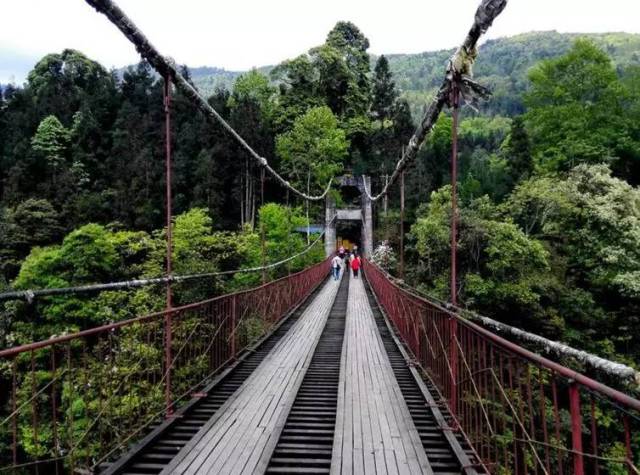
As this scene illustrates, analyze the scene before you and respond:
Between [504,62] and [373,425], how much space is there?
120156 mm

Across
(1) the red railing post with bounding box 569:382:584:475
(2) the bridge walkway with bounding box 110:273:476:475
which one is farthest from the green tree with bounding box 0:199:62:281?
(1) the red railing post with bounding box 569:382:584:475

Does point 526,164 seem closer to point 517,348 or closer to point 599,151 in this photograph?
point 599,151

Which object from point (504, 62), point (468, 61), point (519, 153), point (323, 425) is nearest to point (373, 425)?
point (323, 425)

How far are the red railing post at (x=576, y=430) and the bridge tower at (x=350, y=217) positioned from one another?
2621 centimetres

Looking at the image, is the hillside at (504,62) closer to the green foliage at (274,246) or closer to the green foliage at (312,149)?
the green foliage at (312,149)

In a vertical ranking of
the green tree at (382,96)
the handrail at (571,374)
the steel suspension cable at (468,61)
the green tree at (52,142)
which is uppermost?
the green tree at (382,96)

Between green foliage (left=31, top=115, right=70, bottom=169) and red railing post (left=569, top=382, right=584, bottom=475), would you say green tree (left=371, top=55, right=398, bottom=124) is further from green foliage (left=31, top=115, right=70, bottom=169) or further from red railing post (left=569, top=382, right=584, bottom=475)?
red railing post (left=569, top=382, right=584, bottom=475)

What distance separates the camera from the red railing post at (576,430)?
150 cm

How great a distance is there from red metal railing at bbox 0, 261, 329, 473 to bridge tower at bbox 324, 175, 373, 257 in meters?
18.0

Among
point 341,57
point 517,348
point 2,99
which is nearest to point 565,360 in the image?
point 517,348

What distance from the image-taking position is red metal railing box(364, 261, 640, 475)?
1437mm

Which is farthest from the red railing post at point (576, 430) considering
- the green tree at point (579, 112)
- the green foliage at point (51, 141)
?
the green foliage at point (51, 141)

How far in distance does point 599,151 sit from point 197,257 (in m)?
18.7

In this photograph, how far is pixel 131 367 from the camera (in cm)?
348
